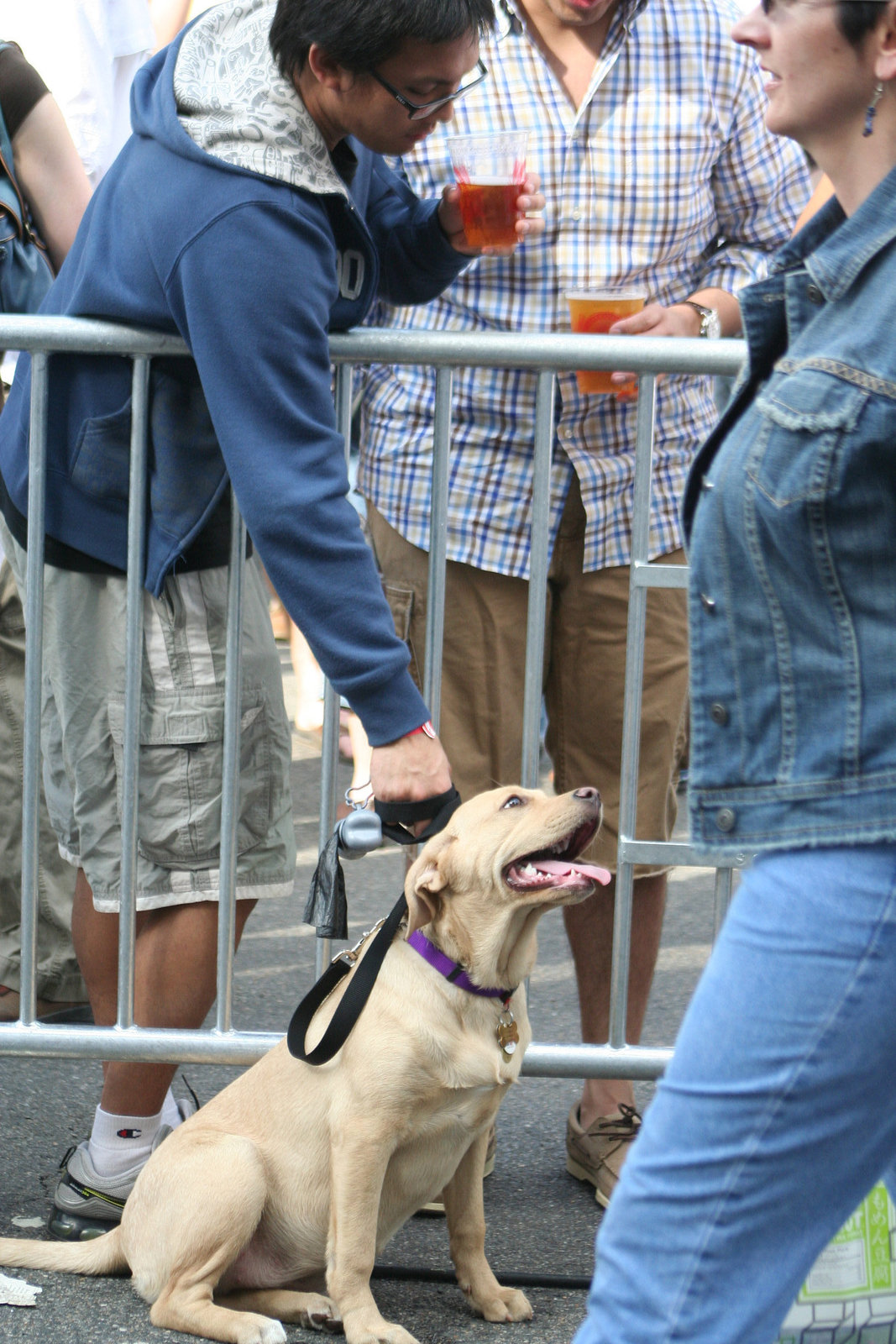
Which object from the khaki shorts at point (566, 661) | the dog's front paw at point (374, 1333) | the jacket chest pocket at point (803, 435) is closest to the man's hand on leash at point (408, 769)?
the khaki shorts at point (566, 661)

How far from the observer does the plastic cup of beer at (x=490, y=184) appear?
274cm

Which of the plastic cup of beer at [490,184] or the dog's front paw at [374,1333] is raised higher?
the plastic cup of beer at [490,184]

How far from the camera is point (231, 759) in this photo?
2754 mm

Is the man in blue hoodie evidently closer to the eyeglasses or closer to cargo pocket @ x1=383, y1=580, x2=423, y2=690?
the eyeglasses

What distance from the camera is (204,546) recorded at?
276 centimetres

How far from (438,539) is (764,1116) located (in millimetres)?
1547

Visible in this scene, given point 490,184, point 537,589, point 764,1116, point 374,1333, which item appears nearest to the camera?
point 764,1116

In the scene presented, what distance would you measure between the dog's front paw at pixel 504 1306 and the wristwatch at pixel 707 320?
185 centimetres

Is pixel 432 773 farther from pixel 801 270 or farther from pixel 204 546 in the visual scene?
pixel 801 270

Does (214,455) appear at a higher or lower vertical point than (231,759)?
higher

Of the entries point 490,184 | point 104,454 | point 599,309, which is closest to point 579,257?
point 599,309

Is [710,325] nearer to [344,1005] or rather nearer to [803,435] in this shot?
[344,1005]

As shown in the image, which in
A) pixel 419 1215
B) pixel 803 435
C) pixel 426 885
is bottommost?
pixel 419 1215

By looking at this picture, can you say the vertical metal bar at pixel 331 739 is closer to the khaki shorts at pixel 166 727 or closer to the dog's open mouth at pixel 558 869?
the khaki shorts at pixel 166 727
